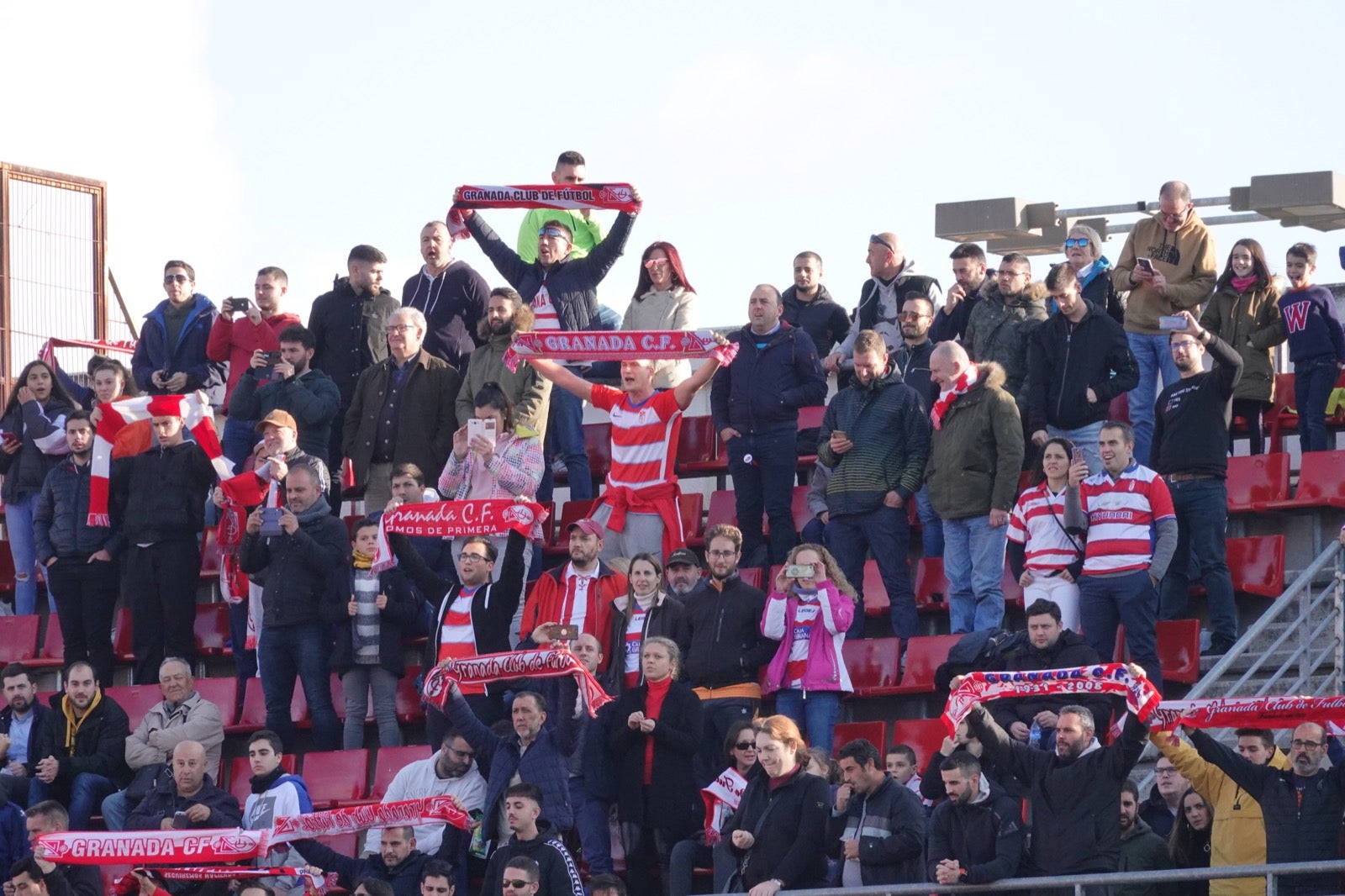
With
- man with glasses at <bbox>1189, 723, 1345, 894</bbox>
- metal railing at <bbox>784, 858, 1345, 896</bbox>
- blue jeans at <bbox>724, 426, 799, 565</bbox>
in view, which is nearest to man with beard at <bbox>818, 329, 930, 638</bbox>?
blue jeans at <bbox>724, 426, 799, 565</bbox>

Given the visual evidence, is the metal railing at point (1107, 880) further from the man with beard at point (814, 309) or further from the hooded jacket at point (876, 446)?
the man with beard at point (814, 309)

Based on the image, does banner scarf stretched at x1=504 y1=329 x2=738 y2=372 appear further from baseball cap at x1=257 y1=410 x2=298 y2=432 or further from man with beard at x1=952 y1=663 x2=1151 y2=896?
man with beard at x1=952 y1=663 x2=1151 y2=896

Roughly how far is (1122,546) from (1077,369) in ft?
5.75

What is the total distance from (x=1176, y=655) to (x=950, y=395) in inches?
76.1

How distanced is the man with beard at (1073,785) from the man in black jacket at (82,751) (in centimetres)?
564

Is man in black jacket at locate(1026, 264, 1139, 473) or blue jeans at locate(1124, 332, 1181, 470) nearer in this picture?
man in black jacket at locate(1026, 264, 1139, 473)

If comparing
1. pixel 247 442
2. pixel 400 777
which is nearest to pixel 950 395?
pixel 400 777

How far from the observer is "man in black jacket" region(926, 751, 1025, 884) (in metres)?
10.5

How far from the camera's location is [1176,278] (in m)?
15.0

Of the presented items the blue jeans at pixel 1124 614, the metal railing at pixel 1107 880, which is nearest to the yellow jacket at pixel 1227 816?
the metal railing at pixel 1107 880

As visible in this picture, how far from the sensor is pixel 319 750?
14.2 m

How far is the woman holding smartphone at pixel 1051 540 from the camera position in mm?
12477

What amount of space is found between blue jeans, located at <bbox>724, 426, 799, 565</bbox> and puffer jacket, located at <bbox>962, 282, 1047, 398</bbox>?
51.2 inches

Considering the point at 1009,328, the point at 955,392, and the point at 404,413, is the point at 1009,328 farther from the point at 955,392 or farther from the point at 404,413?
the point at 404,413
